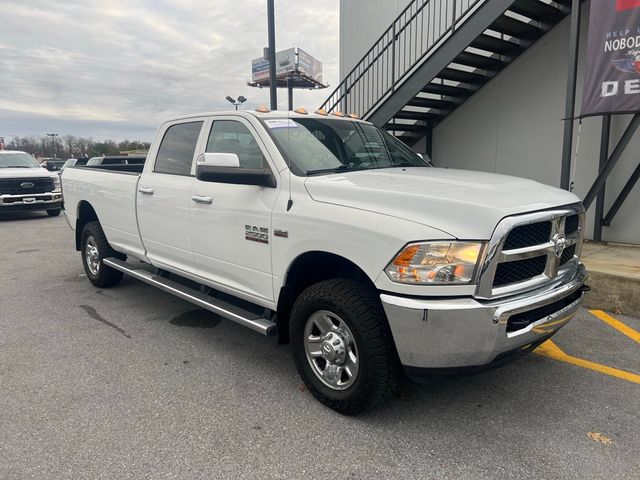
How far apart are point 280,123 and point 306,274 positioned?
125cm

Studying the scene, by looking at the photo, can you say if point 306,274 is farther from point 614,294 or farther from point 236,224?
point 614,294

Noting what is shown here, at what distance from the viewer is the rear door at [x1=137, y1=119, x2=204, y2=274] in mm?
4234

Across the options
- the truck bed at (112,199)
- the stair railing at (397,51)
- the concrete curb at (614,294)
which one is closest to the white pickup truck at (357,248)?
the truck bed at (112,199)

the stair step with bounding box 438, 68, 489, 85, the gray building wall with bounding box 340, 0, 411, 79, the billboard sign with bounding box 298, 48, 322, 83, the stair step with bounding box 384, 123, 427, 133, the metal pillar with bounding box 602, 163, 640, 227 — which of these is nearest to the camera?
Answer: the metal pillar with bounding box 602, 163, 640, 227

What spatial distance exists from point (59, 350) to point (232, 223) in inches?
77.3

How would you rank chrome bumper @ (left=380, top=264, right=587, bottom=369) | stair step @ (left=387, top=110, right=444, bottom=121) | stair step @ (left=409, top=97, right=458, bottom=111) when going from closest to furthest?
chrome bumper @ (left=380, top=264, right=587, bottom=369) < stair step @ (left=409, top=97, right=458, bottom=111) < stair step @ (left=387, top=110, right=444, bottom=121)

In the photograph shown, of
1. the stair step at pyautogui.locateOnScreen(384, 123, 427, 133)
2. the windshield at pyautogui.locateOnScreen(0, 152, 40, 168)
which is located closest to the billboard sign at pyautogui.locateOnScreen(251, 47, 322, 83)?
the windshield at pyautogui.locateOnScreen(0, 152, 40, 168)

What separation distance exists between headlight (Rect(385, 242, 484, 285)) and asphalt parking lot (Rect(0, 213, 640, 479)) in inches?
23.6

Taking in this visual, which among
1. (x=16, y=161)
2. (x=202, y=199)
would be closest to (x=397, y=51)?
(x=202, y=199)

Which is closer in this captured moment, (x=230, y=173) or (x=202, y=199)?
(x=230, y=173)

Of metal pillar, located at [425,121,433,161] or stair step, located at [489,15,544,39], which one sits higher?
stair step, located at [489,15,544,39]

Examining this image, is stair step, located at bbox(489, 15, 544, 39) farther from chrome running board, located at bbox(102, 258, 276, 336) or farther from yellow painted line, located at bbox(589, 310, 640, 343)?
chrome running board, located at bbox(102, 258, 276, 336)

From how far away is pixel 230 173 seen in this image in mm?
3215

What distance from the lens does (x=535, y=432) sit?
9.45ft
